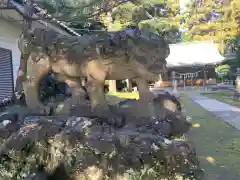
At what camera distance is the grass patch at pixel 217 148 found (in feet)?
14.2

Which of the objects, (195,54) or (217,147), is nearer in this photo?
(217,147)

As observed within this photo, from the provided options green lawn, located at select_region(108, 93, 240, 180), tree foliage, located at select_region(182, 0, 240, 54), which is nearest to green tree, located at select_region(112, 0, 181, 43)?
tree foliage, located at select_region(182, 0, 240, 54)

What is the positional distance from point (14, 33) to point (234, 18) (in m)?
14.8

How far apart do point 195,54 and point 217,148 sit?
24.9 metres

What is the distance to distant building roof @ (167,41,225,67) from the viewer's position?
92.8 feet

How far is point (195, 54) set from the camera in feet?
98.3

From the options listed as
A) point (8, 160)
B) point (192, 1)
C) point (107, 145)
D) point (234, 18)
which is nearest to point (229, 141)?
point (107, 145)

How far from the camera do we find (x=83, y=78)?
14.3ft

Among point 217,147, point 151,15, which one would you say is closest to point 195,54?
point 151,15

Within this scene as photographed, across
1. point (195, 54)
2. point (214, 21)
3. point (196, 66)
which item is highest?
point (214, 21)

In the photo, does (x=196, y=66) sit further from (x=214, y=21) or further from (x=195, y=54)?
(x=214, y=21)

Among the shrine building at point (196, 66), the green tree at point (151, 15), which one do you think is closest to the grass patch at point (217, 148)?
the green tree at point (151, 15)

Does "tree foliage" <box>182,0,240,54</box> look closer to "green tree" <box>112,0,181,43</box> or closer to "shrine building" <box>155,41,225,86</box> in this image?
"green tree" <box>112,0,181,43</box>

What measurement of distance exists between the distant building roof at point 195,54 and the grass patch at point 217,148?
63.6 ft
